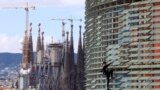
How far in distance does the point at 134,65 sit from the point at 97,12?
23598 millimetres

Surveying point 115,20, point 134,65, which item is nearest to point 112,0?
point 115,20

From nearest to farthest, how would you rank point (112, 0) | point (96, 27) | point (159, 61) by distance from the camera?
1. point (159, 61)
2. point (112, 0)
3. point (96, 27)

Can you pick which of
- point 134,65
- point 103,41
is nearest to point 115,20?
point 103,41

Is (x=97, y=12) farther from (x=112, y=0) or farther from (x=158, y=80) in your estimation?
(x=158, y=80)

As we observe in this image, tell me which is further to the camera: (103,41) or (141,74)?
(103,41)

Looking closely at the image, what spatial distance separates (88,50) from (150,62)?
3360 cm

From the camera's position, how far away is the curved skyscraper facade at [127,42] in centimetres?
16325

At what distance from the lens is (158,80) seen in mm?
161875

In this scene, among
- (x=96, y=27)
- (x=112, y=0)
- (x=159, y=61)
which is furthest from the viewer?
(x=96, y=27)

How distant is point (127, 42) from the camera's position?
17100 centimetres

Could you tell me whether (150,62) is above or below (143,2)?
below

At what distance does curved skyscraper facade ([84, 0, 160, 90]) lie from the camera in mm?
163250

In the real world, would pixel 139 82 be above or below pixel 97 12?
below

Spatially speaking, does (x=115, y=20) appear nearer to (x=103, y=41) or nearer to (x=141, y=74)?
(x=103, y=41)
